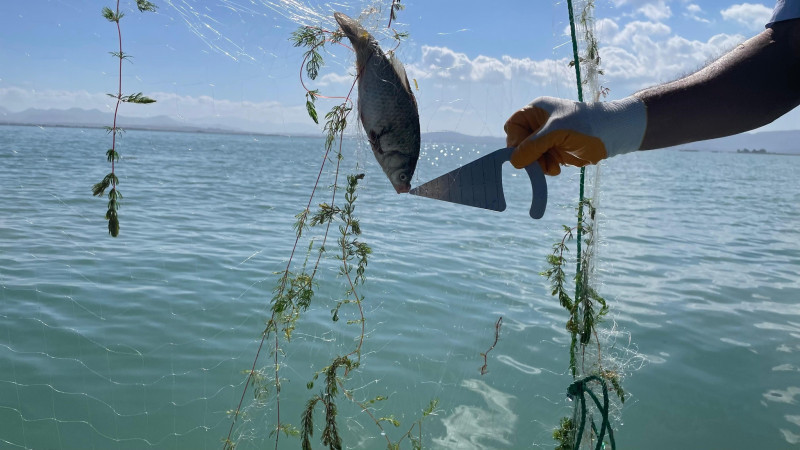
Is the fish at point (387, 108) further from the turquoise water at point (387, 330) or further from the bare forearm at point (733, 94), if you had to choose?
the bare forearm at point (733, 94)

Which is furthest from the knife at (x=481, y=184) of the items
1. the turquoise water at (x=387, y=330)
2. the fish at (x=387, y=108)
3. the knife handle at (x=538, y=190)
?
the turquoise water at (x=387, y=330)

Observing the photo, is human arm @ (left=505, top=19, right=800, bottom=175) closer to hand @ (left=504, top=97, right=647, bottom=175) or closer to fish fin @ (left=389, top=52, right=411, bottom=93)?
hand @ (left=504, top=97, right=647, bottom=175)

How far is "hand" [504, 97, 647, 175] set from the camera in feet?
7.50

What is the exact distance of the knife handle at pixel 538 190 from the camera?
91.1 inches

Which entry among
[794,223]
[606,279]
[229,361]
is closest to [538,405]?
[229,361]

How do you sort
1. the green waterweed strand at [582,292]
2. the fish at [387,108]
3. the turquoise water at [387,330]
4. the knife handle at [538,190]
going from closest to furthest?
the fish at [387,108]
the knife handle at [538,190]
the green waterweed strand at [582,292]
the turquoise water at [387,330]

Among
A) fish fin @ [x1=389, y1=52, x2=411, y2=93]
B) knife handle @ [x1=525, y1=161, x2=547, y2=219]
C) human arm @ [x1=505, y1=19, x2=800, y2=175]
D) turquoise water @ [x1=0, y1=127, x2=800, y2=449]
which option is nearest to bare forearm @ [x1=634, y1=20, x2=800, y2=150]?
human arm @ [x1=505, y1=19, x2=800, y2=175]

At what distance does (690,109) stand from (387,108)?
3.87 feet

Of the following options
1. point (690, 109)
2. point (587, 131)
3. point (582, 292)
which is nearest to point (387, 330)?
point (582, 292)

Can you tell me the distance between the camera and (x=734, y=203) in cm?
2486

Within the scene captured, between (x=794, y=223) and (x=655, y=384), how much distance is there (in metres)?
16.5

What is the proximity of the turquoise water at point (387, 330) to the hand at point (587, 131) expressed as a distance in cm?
68

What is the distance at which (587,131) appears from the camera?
230cm

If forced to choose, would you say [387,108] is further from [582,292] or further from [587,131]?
[582,292]
